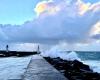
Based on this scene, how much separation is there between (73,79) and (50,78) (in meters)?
3.83

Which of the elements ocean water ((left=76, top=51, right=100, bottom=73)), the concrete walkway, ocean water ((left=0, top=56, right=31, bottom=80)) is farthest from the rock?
ocean water ((left=76, top=51, right=100, bottom=73))

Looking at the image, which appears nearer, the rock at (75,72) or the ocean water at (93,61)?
the rock at (75,72)

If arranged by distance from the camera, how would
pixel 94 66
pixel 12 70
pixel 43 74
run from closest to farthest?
1. pixel 43 74
2. pixel 12 70
3. pixel 94 66

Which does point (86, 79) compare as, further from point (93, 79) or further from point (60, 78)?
point (60, 78)

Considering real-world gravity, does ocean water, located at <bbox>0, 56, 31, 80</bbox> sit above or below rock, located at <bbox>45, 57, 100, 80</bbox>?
above

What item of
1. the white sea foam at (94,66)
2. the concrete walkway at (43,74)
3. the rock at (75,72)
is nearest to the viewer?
the concrete walkway at (43,74)

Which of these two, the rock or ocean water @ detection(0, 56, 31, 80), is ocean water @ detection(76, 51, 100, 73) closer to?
the rock

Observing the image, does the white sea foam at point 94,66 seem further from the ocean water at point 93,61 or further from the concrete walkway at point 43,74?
the concrete walkway at point 43,74

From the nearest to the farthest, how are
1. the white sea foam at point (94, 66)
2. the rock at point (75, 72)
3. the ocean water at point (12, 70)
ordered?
the ocean water at point (12, 70) < the rock at point (75, 72) < the white sea foam at point (94, 66)

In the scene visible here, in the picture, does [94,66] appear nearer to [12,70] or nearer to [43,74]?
[12,70]

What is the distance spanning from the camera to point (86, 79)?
13344mm

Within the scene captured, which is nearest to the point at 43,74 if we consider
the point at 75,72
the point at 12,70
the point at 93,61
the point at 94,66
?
the point at 12,70

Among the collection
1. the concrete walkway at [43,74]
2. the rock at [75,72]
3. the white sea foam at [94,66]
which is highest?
the concrete walkway at [43,74]

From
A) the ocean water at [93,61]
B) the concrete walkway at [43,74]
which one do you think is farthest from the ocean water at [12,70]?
the ocean water at [93,61]
